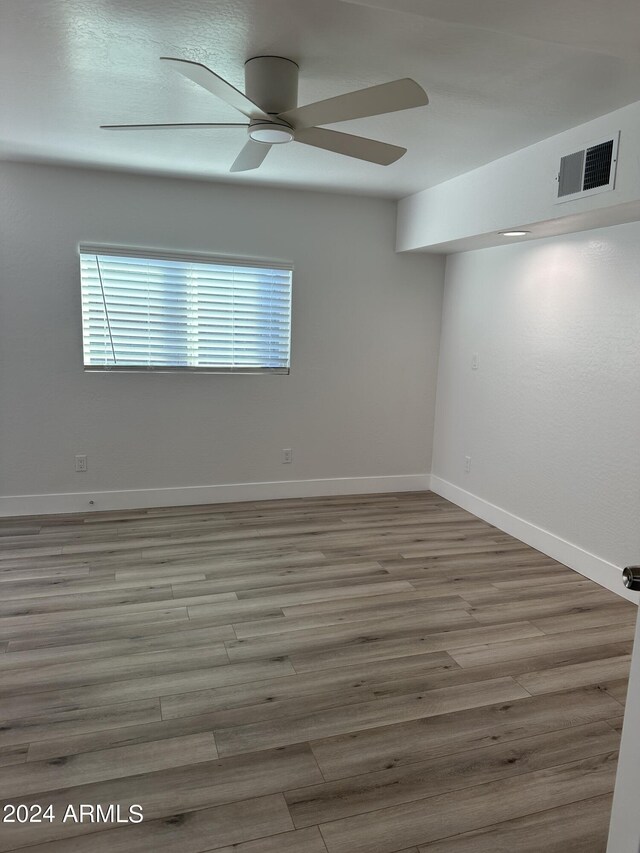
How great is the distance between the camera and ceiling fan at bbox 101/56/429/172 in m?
2.04

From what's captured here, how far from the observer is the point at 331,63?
2.39 meters

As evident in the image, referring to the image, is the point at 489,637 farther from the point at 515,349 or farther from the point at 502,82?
the point at 502,82

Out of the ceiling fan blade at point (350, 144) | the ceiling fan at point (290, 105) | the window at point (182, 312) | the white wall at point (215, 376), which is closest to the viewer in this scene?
the ceiling fan at point (290, 105)

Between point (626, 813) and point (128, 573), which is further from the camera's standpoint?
point (128, 573)

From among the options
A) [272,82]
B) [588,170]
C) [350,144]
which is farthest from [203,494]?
[588,170]

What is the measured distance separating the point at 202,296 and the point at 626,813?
4.25 metres

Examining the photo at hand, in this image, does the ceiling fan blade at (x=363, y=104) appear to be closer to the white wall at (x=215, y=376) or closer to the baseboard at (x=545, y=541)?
the white wall at (x=215, y=376)

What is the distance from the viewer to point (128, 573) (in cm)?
347

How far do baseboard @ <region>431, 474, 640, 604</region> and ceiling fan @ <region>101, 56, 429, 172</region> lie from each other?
263 centimetres

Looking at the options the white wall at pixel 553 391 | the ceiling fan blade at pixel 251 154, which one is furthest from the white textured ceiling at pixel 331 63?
the white wall at pixel 553 391

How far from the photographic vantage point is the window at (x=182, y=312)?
441 centimetres

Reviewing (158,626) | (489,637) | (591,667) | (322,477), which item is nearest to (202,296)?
(322,477)

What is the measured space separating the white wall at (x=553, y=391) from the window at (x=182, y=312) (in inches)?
62.8

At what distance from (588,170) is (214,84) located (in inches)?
75.1
